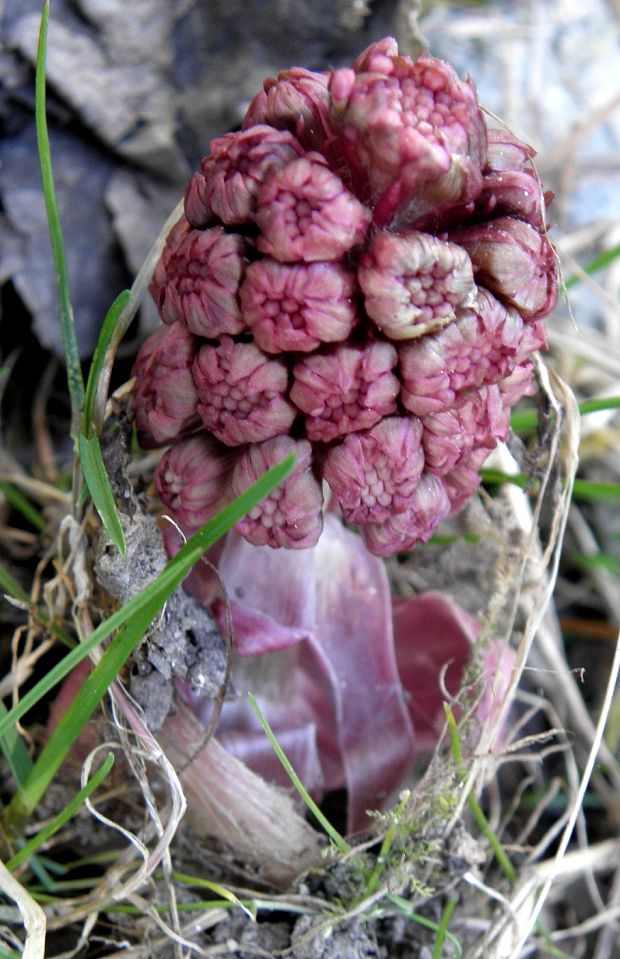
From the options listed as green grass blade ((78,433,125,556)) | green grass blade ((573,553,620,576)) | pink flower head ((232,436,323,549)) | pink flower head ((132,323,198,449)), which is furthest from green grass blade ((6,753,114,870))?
green grass blade ((573,553,620,576))

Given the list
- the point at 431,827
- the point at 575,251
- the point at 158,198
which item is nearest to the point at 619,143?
the point at 575,251

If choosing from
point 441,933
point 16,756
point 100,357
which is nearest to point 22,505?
point 16,756

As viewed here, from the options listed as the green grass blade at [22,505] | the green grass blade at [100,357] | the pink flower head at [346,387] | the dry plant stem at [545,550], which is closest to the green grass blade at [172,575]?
the pink flower head at [346,387]

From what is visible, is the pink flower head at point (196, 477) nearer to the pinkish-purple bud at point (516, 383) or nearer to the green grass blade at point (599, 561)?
the pinkish-purple bud at point (516, 383)

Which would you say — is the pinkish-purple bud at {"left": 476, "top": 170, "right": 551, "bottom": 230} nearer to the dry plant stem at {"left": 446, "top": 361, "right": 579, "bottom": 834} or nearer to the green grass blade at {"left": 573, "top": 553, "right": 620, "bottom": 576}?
the dry plant stem at {"left": 446, "top": 361, "right": 579, "bottom": 834}

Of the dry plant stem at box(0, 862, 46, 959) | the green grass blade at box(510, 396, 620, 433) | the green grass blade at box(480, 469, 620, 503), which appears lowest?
the dry plant stem at box(0, 862, 46, 959)

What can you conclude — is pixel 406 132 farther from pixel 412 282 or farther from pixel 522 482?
pixel 522 482

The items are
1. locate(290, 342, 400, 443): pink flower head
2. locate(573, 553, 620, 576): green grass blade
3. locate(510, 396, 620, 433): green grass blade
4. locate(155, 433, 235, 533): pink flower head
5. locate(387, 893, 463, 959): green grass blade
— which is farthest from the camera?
locate(573, 553, 620, 576): green grass blade
